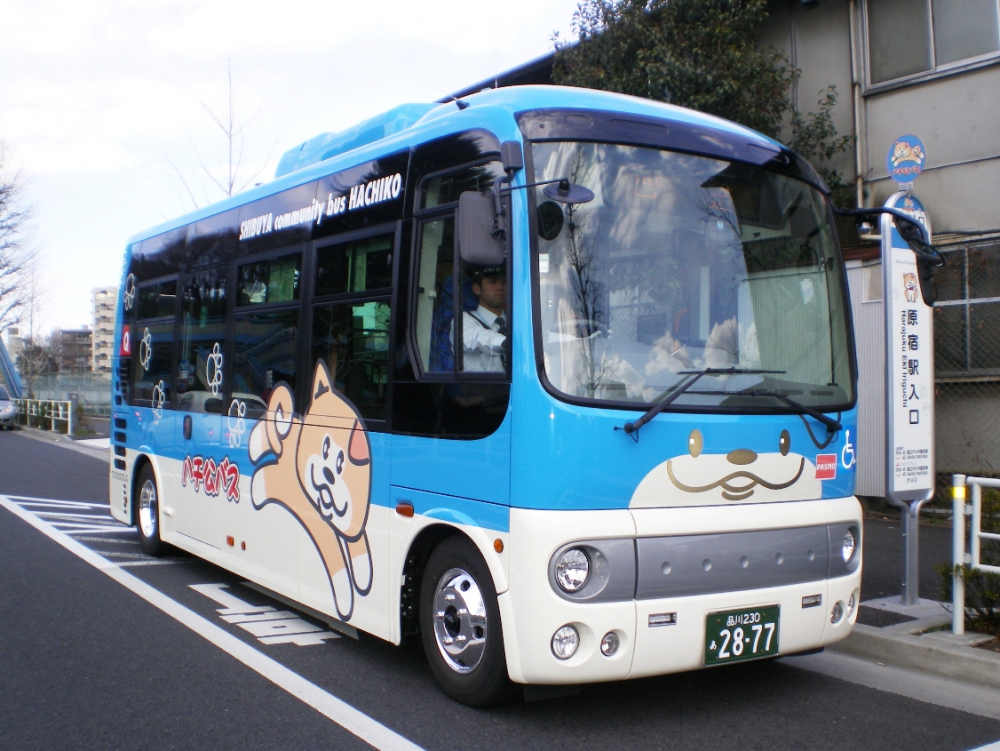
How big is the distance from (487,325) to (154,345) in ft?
17.4

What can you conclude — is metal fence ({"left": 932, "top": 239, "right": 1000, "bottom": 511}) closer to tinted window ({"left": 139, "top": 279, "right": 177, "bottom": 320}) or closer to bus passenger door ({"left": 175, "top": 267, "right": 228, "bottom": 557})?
bus passenger door ({"left": 175, "top": 267, "right": 228, "bottom": 557})

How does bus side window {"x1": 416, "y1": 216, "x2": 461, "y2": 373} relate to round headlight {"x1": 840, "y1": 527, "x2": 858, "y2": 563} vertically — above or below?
above

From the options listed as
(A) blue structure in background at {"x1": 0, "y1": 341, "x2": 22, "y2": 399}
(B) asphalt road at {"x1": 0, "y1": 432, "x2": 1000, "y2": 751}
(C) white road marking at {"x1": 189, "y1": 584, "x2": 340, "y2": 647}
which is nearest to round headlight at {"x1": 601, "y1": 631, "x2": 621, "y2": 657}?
(B) asphalt road at {"x1": 0, "y1": 432, "x2": 1000, "y2": 751}

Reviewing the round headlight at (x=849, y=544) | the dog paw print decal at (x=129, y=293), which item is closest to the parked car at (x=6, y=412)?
A: the dog paw print decal at (x=129, y=293)

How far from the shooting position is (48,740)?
407 cm

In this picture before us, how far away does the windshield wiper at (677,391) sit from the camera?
402 centimetres

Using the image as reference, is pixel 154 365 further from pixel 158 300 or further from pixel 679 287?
pixel 679 287

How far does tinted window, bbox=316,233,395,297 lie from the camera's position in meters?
5.09

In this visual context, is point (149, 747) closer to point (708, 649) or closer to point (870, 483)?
point (708, 649)

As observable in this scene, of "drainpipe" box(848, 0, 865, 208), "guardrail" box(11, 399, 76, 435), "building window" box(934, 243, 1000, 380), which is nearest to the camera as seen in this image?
"building window" box(934, 243, 1000, 380)

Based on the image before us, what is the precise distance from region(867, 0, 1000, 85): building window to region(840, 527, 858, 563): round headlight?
933cm

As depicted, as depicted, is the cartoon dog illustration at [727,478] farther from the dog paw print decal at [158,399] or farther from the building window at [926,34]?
the building window at [926,34]

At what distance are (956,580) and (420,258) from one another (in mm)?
3759

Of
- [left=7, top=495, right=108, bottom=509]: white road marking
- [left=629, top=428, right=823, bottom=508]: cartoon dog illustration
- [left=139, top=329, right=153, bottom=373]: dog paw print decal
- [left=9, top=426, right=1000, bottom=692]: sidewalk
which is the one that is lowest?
[left=9, top=426, right=1000, bottom=692]: sidewalk
